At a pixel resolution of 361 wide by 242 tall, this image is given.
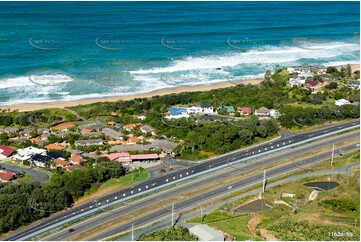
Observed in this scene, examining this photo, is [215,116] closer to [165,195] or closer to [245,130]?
[245,130]

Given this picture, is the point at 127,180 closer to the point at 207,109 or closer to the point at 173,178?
the point at 173,178

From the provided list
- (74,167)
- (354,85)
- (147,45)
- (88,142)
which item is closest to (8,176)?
(74,167)

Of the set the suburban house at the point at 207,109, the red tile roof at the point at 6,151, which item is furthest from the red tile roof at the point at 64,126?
the suburban house at the point at 207,109

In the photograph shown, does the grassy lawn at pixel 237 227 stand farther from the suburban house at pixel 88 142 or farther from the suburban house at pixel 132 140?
the suburban house at pixel 88 142

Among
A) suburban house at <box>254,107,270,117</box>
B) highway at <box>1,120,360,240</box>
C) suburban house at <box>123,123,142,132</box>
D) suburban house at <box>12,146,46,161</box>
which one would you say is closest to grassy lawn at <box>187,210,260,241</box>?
highway at <box>1,120,360,240</box>

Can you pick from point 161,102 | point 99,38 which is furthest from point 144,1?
point 161,102

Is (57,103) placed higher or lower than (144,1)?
lower

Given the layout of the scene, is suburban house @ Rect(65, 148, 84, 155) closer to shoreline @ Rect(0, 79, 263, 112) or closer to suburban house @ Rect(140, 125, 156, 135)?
suburban house @ Rect(140, 125, 156, 135)
